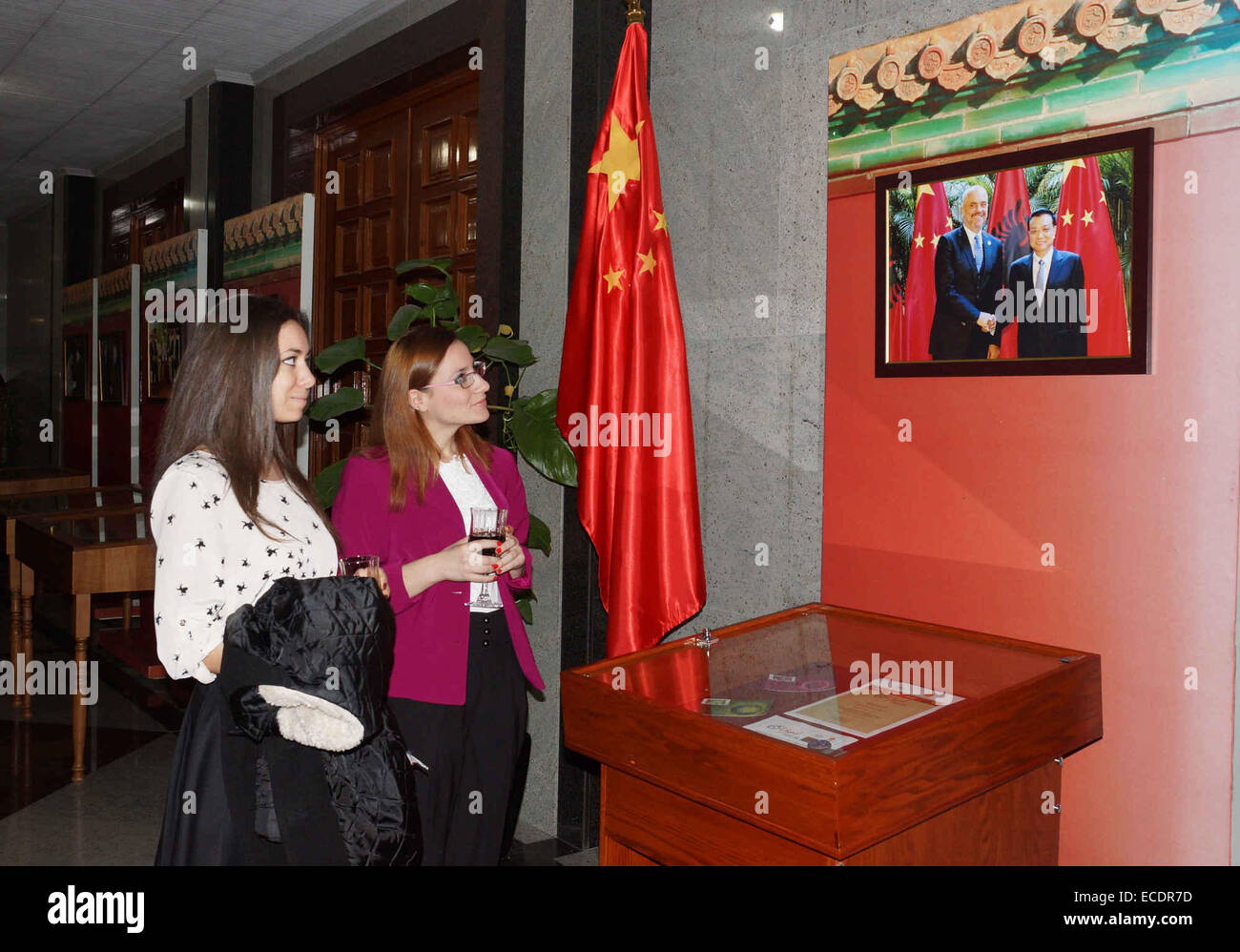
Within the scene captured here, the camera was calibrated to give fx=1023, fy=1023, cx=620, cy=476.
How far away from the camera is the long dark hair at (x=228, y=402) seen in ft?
5.90

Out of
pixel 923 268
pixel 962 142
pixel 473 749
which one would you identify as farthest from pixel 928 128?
pixel 473 749

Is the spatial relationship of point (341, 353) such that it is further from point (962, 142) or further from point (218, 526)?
point (962, 142)

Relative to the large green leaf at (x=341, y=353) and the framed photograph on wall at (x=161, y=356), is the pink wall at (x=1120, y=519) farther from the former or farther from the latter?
the framed photograph on wall at (x=161, y=356)

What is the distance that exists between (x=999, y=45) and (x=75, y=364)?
8.02 m

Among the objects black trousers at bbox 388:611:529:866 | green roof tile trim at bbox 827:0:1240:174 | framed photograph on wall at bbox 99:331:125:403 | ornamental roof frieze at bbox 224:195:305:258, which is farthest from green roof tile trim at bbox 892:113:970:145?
framed photograph on wall at bbox 99:331:125:403

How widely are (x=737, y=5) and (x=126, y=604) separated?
4.52 meters

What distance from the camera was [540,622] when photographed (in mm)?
3455

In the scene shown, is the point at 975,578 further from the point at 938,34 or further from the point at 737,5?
the point at 737,5

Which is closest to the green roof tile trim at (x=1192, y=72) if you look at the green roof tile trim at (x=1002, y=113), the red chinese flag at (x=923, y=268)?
the green roof tile trim at (x=1002, y=113)

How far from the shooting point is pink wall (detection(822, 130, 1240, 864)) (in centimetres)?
203

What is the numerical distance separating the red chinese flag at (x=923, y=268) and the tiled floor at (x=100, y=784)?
75.7 inches

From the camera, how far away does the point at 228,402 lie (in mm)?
1807

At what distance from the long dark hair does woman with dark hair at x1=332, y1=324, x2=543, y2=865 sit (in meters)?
0.53

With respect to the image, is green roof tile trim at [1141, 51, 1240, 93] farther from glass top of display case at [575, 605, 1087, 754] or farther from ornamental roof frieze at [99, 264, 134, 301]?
ornamental roof frieze at [99, 264, 134, 301]
